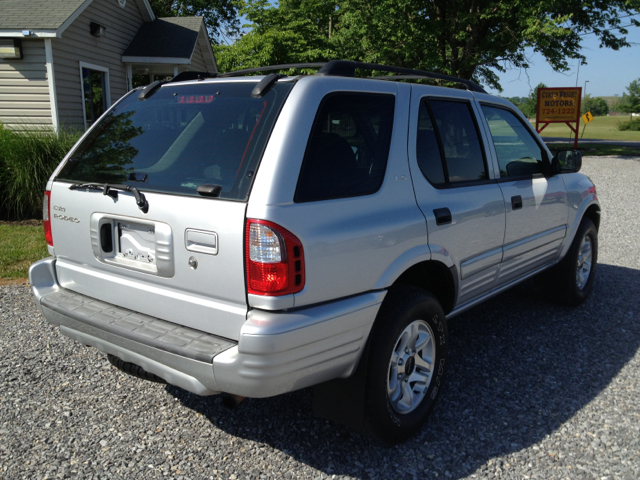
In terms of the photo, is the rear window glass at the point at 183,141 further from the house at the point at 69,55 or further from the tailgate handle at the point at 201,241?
the house at the point at 69,55

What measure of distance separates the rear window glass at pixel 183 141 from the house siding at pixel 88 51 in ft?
38.0

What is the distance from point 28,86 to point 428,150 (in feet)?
41.8

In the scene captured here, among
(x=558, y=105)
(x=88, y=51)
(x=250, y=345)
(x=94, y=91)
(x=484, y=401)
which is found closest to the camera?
(x=250, y=345)

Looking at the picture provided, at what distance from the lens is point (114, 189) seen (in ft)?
9.03

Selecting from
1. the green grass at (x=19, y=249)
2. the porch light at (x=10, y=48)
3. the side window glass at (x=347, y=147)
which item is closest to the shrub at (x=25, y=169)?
the green grass at (x=19, y=249)

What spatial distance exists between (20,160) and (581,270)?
26.8 ft

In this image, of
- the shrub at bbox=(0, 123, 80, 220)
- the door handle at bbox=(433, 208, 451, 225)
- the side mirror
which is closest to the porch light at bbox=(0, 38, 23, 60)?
the shrub at bbox=(0, 123, 80, 220)

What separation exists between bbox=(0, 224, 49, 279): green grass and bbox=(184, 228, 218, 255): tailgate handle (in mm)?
4359

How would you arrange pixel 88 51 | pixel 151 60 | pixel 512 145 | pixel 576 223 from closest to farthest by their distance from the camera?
pixel 512 145 < pixel 576 223 < pixel 88 51 < pixel 151 60

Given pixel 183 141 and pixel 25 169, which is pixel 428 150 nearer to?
pixel 183 141

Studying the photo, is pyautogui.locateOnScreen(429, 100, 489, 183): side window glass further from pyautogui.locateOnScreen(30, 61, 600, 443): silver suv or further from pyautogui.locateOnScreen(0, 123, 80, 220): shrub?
pyautogui.locateOnScreen(0, 123, 80, 220): shrub

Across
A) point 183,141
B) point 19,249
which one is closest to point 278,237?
point 183,141

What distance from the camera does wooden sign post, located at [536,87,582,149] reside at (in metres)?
21.1

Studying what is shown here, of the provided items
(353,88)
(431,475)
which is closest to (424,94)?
(353,88)
